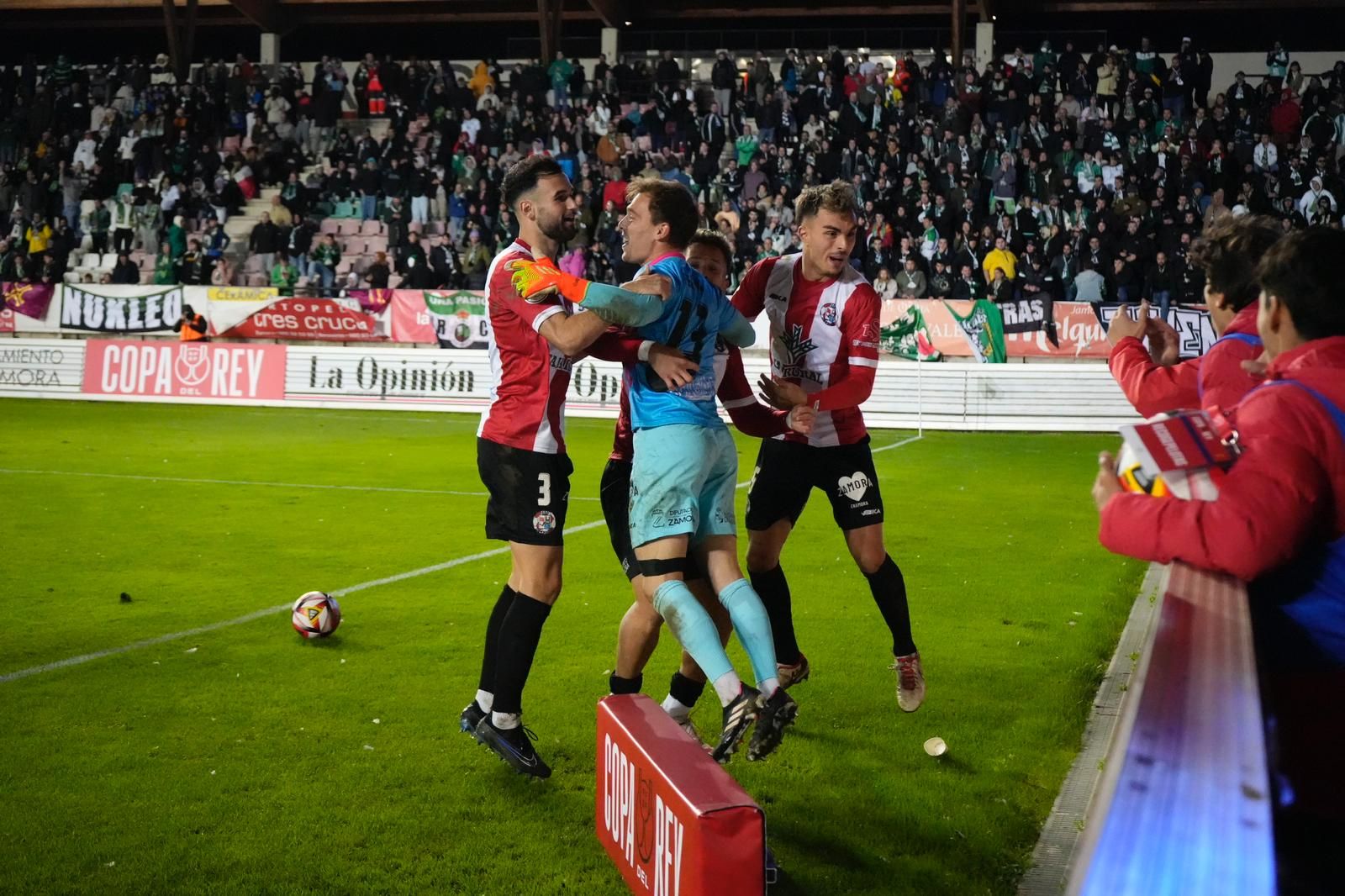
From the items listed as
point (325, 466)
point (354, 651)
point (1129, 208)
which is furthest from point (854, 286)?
point (1129, 208)

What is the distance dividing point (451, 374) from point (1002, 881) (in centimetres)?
1853

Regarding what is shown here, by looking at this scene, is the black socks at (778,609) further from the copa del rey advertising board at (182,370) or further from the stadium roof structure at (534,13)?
the stadium roof structure at (534,13)

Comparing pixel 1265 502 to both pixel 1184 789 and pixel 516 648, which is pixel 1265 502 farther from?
pixel 516 648

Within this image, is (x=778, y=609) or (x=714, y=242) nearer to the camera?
(x=714, y=242)

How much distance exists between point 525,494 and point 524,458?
137 mm

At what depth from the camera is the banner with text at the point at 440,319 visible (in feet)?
76.5

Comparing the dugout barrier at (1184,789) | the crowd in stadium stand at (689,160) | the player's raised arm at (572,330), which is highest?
the crowd in stadium stand at (689,160)

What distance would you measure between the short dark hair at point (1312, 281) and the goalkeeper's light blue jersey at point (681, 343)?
211 cm

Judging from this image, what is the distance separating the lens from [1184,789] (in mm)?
1232

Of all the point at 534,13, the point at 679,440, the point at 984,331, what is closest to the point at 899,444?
the point at 984,331

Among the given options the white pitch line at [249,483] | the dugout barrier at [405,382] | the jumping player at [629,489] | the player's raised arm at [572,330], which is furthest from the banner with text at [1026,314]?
the player's raised arm at [572,330]

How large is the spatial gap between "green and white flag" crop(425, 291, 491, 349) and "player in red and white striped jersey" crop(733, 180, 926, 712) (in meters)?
18.0

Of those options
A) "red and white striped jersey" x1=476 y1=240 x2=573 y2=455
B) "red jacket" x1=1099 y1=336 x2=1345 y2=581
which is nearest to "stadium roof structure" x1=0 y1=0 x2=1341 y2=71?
"red and white striped jersey" x1=476 y1=240 x2=573 y2=455

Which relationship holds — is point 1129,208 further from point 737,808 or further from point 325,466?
point 737,808
